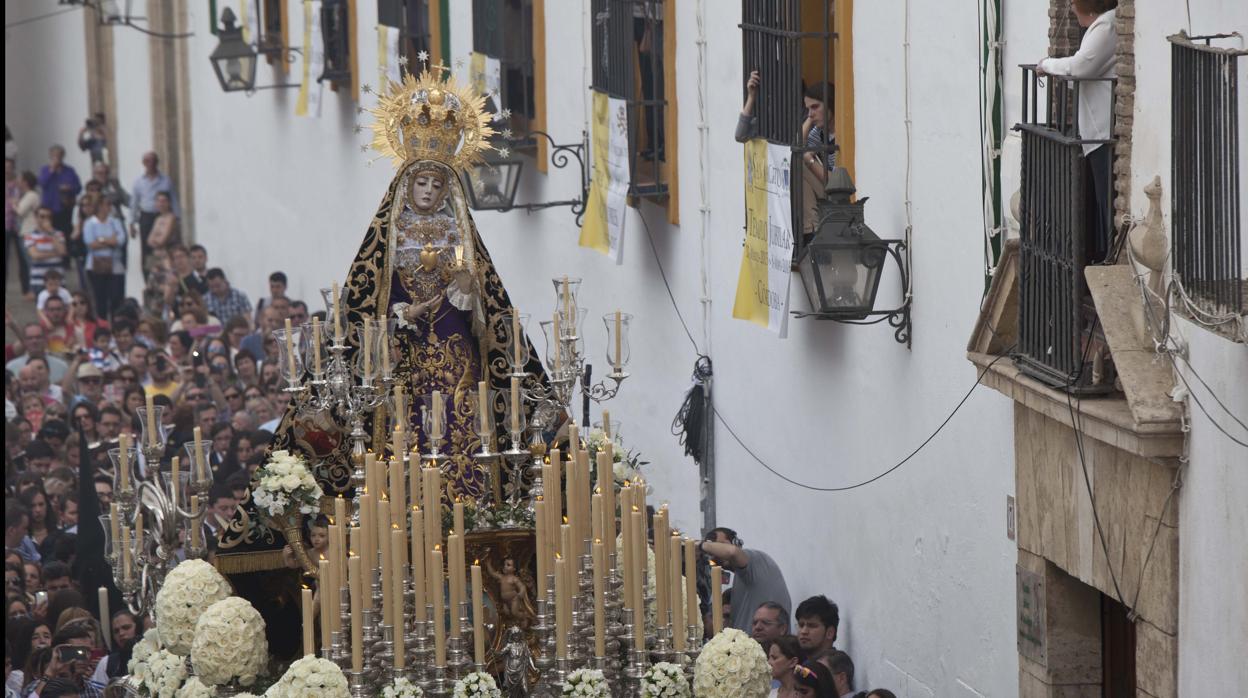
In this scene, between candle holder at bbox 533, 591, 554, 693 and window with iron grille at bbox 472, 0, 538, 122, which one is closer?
candle holder at bbox 533, 591, 554, 693

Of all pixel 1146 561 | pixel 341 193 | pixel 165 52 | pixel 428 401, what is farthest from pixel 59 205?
pixel 1146 561

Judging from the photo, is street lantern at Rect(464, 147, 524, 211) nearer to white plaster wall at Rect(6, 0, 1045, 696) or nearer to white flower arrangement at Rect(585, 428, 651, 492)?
white plaster wall at Rect(6, 0, 1045, 696)

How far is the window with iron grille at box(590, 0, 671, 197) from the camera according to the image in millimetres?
14969

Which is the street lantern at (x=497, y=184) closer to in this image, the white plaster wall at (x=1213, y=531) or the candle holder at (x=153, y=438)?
the candle holder at (x=153, y=438)

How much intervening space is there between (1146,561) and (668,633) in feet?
5.60

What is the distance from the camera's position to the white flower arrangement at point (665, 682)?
853cm

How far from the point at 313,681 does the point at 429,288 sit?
216 cm

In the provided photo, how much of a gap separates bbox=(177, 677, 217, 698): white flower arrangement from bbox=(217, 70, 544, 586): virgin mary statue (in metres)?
1.04

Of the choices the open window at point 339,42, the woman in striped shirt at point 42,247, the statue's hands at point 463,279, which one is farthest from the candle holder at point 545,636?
the woman in striped shirt at point 42,247

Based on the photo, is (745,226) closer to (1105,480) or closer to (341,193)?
(1105,480)

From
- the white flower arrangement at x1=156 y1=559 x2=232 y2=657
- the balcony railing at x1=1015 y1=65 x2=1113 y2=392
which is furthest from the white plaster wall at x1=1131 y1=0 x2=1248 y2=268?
the white flower arrangement at x1=156 y1=559 x2=232 y2=657

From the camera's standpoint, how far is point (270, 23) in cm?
2441

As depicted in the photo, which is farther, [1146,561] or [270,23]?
[270,23]

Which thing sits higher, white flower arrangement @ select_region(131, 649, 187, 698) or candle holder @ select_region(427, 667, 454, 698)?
candle holder @ select_region(427, 667, 454, 698)
